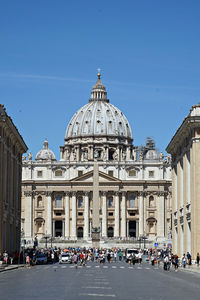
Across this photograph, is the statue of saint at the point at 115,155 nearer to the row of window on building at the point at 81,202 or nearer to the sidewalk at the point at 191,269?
the row of window on building at the point at 81,202

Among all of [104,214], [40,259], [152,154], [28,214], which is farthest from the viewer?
[152,154]

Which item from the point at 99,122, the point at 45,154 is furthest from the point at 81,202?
→ the point at 99,122

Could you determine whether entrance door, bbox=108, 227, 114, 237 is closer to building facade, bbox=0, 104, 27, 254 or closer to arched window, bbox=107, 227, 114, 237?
arched window, bbox=107, 227, 114, 237

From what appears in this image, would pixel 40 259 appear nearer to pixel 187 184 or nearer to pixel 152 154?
pixel 187 184

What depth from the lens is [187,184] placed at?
61.9 m

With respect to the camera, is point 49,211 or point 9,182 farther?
point 49,211

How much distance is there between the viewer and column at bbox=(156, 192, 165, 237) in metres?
152

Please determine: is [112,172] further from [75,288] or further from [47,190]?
[75,288]

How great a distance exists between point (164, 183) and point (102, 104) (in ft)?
158

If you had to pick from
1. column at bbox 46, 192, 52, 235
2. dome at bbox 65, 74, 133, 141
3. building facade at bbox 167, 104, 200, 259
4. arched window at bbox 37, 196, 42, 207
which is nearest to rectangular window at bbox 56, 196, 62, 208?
column at bbox 46, 192, 52, 235

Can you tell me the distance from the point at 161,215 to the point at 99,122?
42.6 m

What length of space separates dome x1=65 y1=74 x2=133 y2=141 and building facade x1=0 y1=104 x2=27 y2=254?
4298 inches

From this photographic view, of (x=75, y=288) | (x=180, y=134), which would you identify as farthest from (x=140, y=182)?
(x=75, y=288)

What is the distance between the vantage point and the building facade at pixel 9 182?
5891 cm
